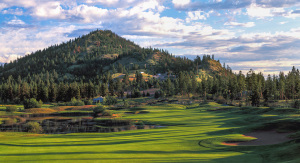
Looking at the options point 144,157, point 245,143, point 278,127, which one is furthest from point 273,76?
point 144,157

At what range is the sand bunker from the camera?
30109mm

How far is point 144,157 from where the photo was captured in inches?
894

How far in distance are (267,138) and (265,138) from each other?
0.83ft

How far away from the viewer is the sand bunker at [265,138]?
30109 millimetres

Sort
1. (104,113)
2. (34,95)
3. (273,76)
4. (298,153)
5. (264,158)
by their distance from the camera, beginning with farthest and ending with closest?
(273,76)
(34,95)
(104,113)
(264,158)
(298,153)


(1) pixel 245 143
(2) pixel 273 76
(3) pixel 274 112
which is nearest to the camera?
(1) pixel 245 143

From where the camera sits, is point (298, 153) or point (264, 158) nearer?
point (298, 153)

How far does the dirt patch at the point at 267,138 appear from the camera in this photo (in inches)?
1191

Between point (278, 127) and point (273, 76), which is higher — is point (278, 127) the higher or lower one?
the lower one

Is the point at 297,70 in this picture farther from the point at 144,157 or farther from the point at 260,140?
the point at 144,157

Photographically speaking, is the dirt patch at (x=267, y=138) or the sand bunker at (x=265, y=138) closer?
the sand bunker at (x=265, y=138)

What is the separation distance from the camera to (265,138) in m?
32.8

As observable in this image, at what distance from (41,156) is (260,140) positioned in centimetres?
2679

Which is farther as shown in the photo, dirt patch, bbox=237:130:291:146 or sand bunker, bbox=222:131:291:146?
dirt patch, bbox=237:130:291:146
